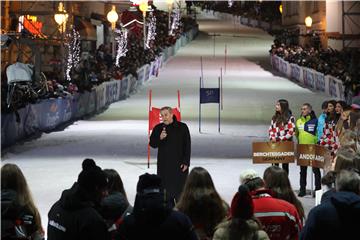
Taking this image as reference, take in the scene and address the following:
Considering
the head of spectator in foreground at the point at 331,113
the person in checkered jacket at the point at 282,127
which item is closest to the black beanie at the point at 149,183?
the head of spectator in foreground at the point at 331,113

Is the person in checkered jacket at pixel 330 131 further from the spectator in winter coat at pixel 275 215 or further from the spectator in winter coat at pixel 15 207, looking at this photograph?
the spectator in winter coat at pixel 15 207

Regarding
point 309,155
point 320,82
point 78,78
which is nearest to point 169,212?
point 309,155

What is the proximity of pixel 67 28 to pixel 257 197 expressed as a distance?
3344 centimetres

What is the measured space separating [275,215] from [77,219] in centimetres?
169

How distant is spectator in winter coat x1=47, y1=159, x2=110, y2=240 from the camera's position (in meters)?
6.36

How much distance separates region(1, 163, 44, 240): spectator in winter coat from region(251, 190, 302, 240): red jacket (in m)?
1.76

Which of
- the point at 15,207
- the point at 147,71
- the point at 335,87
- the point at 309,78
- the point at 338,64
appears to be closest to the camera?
the point at 15,207

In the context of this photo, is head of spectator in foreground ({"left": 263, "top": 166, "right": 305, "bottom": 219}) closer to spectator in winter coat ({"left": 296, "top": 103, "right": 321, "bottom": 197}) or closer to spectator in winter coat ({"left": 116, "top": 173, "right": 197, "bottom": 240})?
spectator in winter coat ({"left": 116, "top": 173, "right": 197, "bottom": 240})

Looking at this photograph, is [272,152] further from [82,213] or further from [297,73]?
[297,73]

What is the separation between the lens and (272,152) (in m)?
14.3

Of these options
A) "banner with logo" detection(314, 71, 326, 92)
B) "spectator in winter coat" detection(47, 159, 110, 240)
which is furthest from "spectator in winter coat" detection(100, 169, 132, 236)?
"banner with logo" detection(314, 71, 326, 92)

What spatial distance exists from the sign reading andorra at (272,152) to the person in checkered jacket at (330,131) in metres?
0.68

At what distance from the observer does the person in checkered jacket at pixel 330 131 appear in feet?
48.1

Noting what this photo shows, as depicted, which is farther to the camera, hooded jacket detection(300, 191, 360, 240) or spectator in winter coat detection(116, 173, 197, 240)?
hooded jacket detection(300, 191, 360, 240)
